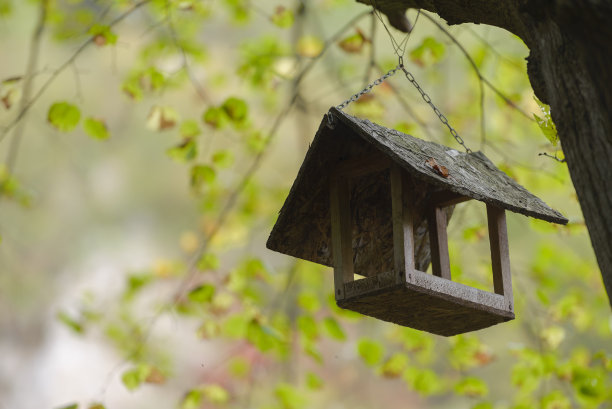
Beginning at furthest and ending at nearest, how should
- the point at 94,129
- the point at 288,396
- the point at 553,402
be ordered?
1. the point at 288,396
2. the point at 553,402
3. the point at 94,129

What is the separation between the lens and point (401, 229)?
2.30 metres

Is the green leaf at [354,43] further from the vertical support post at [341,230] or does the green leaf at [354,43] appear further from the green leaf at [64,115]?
the vertical support post at [341,230]

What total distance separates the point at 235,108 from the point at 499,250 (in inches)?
72.2

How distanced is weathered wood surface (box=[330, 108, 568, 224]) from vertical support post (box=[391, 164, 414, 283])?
0.10 m

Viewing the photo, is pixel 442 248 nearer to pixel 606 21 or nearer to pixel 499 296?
pixel 499 296

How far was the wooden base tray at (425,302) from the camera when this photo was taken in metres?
2.25

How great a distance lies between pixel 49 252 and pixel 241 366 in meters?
8.79

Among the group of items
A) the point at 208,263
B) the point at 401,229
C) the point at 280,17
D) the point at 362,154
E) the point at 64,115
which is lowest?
the point at 401,229

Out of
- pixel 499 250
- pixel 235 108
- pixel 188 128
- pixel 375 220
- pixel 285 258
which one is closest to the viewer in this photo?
pixel 499 250

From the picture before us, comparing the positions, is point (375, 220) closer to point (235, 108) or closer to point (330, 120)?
point (330, 120)

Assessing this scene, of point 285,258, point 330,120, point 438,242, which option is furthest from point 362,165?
point 285,258

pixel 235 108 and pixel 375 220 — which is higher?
pixel 235 108

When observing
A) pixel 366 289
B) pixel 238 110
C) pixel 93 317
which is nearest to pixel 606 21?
pixel 366 289

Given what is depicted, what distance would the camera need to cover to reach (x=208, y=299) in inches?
161
